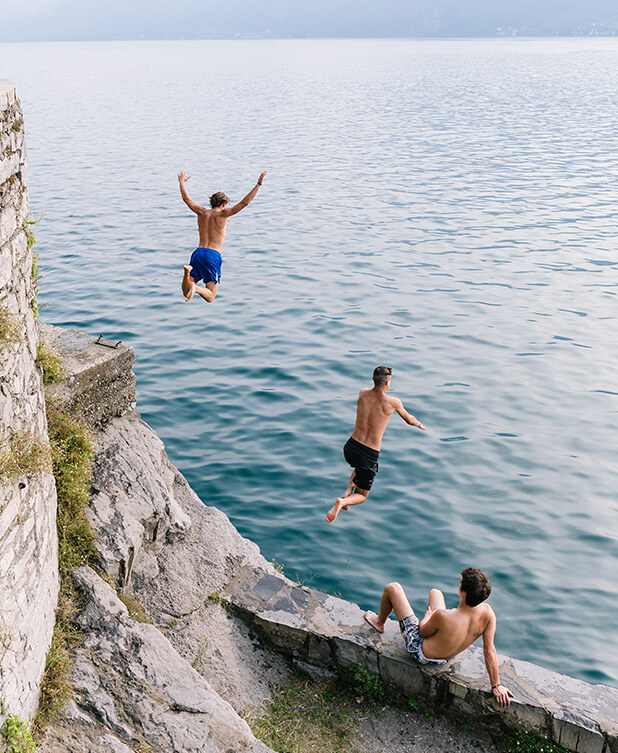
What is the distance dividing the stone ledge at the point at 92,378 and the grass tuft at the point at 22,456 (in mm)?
2406

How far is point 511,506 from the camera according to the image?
12.9 metres

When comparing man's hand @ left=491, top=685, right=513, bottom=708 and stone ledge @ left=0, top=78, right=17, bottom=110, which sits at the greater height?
stone ledge @ left=0, top=78, right=17, bottom=110

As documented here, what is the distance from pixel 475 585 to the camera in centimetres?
759

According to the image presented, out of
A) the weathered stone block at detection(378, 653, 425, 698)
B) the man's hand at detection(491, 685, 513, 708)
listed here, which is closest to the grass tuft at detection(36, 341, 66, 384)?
the weathered stone block at detection(378, 653, 425, 698)

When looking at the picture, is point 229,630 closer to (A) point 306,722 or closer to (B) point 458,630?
(A) point 306,722

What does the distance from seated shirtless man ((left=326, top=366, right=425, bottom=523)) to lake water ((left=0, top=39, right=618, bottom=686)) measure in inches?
90.3

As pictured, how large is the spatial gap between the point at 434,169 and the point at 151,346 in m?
24.9

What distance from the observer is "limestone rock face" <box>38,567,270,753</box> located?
21.7ft

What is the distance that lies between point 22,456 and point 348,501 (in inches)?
160

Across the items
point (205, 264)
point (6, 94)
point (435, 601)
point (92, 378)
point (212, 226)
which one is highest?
point (6, 94)

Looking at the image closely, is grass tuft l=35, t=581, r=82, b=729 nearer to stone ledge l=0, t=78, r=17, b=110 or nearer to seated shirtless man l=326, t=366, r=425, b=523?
seated shirtless man l=326, t=366, r=425, b=523

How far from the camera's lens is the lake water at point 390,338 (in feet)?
38.6

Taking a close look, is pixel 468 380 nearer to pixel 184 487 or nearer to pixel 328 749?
pixel 184 487

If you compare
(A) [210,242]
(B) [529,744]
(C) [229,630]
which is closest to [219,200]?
(A) [210,242]
